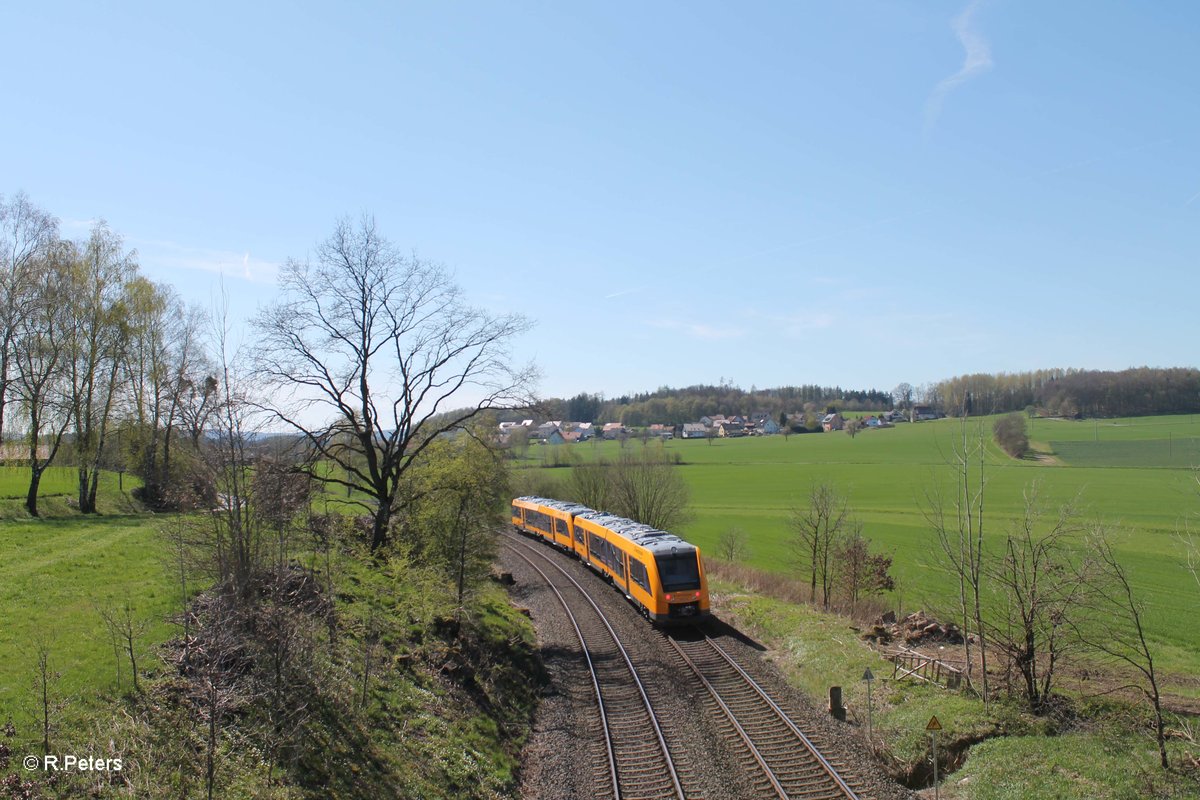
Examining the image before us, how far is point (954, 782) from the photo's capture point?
1180 cm

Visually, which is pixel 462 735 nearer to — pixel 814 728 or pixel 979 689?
pixel 814 728

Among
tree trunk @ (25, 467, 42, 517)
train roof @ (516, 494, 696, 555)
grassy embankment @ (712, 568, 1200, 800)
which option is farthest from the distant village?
grassy embankment @ (712, 568, 1200, 800)

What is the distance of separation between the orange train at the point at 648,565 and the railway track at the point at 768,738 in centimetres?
243

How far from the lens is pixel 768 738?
13.2 metres

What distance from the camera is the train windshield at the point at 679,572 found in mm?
20578

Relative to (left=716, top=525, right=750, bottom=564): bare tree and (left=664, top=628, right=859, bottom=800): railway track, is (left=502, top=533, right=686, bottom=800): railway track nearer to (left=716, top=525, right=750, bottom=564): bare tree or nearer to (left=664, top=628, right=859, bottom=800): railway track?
(left=664, top=628, right=859, bottom=800): railway track

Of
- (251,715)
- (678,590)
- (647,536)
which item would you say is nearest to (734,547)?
(647,536)

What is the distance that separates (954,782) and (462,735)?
870 cm

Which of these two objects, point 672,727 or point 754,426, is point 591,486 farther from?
point 754,426

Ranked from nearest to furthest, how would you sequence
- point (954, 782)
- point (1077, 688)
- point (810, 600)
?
point (954, 782), point (1077, 688), point (810, 600)

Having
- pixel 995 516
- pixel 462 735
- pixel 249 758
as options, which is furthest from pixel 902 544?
pixel 249 758

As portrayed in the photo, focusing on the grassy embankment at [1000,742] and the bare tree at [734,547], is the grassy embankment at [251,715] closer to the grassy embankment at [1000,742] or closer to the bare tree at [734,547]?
the grassy embankment at [1000,742]

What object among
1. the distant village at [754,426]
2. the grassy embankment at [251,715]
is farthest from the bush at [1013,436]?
the grassy embankment at [251,715]

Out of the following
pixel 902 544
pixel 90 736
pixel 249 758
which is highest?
pixel 90 736
